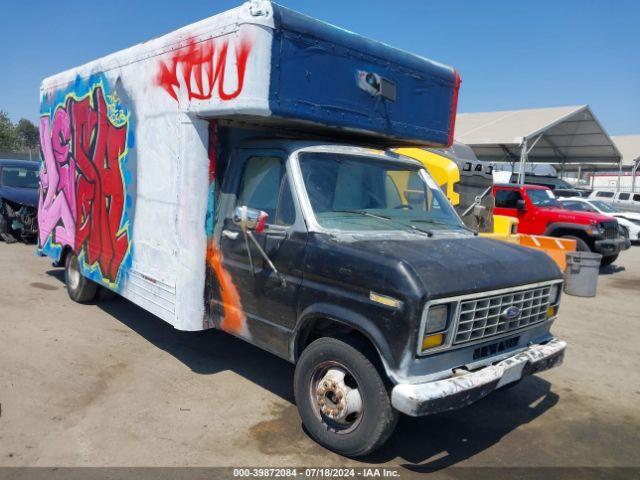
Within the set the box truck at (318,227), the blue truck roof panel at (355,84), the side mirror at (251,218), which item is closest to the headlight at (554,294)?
the box truck at (318,227)

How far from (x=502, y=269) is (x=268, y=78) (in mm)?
2183

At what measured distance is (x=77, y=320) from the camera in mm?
6496

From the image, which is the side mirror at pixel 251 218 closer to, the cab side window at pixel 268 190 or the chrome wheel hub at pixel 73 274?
the cab side window at pixel 268 190

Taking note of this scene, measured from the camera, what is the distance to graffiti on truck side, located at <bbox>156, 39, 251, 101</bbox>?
4008 millimetres

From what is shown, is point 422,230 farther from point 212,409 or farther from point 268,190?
→ point 212,409

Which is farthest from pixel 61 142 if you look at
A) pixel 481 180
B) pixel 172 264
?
pixel 481 180

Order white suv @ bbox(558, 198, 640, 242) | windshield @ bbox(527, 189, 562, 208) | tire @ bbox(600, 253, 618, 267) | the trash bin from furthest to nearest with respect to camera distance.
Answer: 1. white suv @ bbox(558, 198, 640, 242)
2. windshield @ bbox(527, 189, 562, 208)
3. tire @ bbox(600, 253, 618, 267)
4. the trash bin

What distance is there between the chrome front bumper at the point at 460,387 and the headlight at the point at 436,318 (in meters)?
0.34

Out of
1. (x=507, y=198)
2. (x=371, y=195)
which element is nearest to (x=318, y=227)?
(x=371, y=195)

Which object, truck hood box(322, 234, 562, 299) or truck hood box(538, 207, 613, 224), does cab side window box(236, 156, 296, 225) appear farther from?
truck hood box(538, 207, 613, 224)

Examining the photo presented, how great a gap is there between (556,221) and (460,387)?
10.4 m

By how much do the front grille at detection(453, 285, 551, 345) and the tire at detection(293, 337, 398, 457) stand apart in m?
0.62

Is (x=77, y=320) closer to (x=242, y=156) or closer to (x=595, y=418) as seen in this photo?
(x=242, y=156)

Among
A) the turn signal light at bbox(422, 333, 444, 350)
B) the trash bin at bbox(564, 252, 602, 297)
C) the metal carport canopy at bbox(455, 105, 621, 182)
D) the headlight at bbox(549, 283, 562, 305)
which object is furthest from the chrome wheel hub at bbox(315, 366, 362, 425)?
the metal carport canopy at bbox(455, 105, 621, 182)
